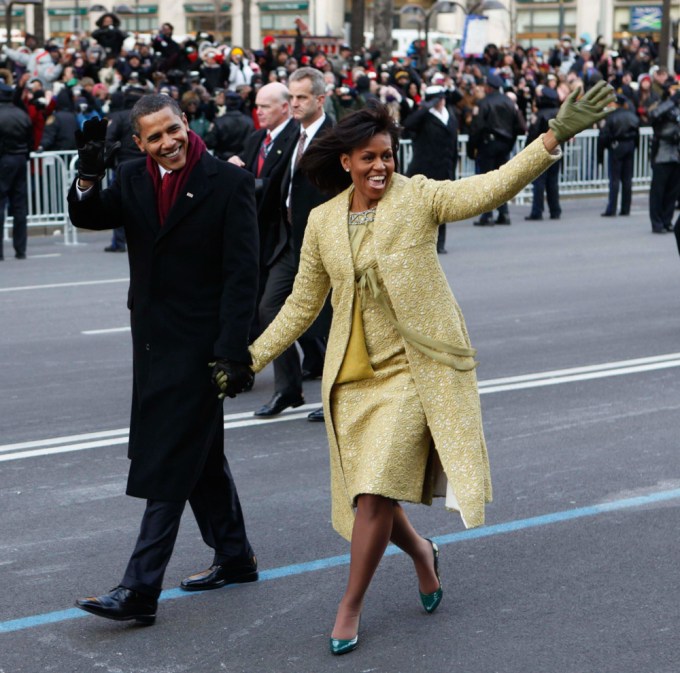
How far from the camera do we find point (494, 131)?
19922 mm

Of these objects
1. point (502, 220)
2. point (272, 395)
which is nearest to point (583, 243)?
point (502, 220)

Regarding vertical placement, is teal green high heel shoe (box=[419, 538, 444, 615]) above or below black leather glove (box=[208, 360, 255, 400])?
below

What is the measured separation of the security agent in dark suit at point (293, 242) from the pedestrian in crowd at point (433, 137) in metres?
8.08

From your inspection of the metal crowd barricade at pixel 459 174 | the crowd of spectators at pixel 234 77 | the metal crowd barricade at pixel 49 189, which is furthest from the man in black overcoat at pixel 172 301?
the metal crowd barricade at pixel 49 189

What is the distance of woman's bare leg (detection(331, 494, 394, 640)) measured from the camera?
4582 millimetres

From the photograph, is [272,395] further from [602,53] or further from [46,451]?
[602,53]

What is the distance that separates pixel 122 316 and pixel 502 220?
9.21 meters

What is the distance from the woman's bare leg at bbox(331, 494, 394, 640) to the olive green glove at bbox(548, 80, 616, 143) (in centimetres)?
130

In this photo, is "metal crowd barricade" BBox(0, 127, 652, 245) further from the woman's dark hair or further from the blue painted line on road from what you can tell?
the woman's dark hair

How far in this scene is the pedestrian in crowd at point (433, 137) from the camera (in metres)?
16.4

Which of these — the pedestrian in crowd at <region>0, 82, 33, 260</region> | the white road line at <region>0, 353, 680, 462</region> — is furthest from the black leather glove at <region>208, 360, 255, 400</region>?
the pedestrian in crowd at <region>0, 82, 33, 260</region>

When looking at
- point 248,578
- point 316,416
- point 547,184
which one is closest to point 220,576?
point 248,578

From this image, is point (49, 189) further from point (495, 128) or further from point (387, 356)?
point (387, 356)

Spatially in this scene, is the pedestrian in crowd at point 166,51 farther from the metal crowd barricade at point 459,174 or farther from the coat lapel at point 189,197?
the coat lapel at point 189,197
